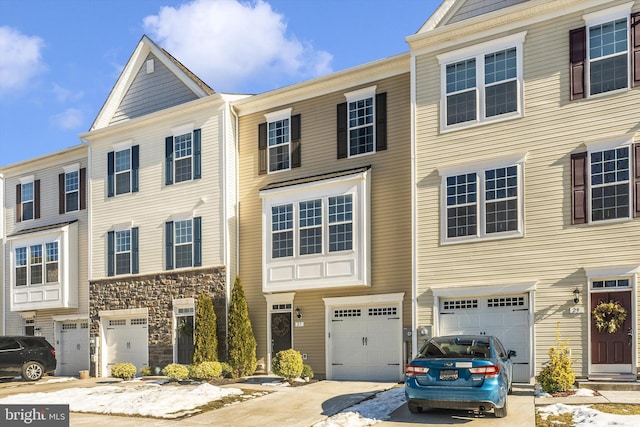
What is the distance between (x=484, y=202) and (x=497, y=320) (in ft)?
9.94

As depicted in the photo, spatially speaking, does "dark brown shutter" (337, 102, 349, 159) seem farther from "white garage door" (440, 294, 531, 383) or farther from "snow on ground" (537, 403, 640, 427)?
"snow on ground" (537, 403, 640, 427)

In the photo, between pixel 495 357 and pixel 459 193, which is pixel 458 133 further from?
pixel 495 357

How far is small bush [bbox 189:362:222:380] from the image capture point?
825 inches

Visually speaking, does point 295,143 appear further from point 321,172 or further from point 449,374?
point 449,374

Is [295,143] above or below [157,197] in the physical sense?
above

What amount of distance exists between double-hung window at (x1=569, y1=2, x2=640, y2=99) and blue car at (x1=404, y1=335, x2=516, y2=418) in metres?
7.33

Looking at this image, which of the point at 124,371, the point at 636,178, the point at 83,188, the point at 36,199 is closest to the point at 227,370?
the point at 124,371

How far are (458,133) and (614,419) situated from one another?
8833 mm

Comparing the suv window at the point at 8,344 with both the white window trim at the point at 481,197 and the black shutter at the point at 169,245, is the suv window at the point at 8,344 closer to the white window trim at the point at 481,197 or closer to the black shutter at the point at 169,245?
the black shutter at the point at 169,245

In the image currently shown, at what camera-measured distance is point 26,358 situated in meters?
25.0

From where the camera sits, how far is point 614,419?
39.9 ft

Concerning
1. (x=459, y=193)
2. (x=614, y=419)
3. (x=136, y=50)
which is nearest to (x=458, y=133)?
(x=459, y=193)

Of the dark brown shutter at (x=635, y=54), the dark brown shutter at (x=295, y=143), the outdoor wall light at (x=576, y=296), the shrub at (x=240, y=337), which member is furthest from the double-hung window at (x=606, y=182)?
the shrub at (x=240, y=337)

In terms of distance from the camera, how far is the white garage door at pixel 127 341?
25.7 m
